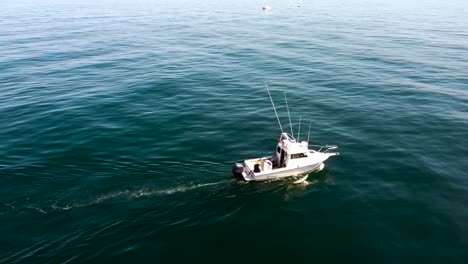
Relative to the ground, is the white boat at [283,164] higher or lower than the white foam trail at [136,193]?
higher

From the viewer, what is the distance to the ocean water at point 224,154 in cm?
2292

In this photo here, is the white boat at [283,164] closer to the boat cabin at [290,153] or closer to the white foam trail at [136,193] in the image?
the boat cabin at [290,153]

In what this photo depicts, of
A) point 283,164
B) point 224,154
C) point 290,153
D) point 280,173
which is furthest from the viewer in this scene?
point 224,154

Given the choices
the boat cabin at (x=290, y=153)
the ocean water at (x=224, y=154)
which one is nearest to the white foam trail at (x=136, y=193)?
the ocean water at (x=224, y=154)

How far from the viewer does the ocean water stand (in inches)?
902

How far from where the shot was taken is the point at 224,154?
34.1m

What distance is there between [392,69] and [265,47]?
29.7 metres

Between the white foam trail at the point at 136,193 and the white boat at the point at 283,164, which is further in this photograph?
the white boat at the point at 283,164

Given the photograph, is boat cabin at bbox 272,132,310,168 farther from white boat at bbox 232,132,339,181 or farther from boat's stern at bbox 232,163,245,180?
boat's stern at bbox 232,163,245,180

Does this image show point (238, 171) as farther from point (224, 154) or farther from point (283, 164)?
point (224, 154)

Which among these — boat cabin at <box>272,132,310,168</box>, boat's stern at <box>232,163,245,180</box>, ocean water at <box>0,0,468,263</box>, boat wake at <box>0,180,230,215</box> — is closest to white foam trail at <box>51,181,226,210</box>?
boat wake at <box>0,180,230,215</box>

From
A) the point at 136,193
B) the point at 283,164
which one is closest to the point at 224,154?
the point at 283,164

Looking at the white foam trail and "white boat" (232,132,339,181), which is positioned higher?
"white boat" (232,132,339,181)

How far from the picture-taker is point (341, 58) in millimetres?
70688
